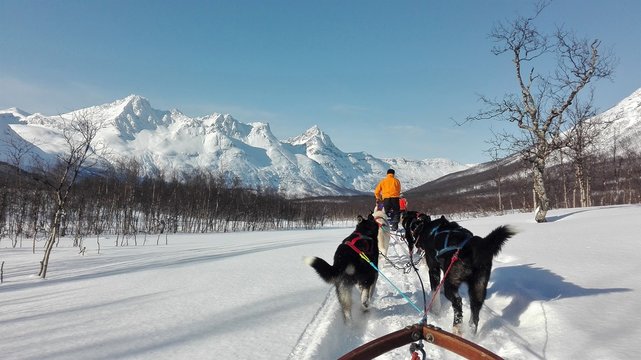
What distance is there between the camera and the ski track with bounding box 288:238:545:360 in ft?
13.0

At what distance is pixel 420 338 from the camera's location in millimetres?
2008

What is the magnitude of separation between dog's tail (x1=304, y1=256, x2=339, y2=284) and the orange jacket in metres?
4.97

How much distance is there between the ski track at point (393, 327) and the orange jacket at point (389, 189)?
330 centimetres

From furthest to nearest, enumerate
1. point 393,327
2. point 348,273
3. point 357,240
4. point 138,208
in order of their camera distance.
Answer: point 138,208, point 357,240, point 348,273, point 393,327

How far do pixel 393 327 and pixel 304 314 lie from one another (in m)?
1.35

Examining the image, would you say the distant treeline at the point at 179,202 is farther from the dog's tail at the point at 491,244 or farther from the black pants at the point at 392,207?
the dog's tail at the point at 491,244

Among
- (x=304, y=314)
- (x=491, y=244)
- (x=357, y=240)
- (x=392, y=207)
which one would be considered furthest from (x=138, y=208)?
(x=491, y=244)

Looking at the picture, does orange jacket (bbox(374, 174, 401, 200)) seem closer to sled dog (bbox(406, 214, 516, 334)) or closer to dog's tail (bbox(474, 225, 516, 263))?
sled dog (bbox(406, 214, 516, 334))

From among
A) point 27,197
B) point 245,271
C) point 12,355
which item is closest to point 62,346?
point 12,355

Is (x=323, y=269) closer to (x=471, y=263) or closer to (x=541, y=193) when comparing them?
(x=471, y=263)

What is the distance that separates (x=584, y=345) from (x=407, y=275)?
4.57 m

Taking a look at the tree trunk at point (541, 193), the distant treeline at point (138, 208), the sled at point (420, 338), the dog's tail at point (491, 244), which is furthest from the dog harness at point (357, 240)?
the distant treeline at point (138, 208)

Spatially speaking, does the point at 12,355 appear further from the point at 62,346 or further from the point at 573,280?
the point at 573,280

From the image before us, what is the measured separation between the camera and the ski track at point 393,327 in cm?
396
